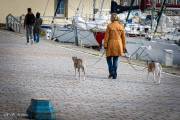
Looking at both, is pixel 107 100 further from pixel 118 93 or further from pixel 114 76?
pixel 114 76

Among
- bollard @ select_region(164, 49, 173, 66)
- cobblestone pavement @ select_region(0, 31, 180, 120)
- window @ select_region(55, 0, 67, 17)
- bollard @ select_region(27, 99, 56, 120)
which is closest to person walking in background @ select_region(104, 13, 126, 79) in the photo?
cobblestone pavement @ select_region(0, 31, 180, 120)

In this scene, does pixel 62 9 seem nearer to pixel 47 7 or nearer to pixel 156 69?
pixel 47 7

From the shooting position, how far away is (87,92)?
16203mm

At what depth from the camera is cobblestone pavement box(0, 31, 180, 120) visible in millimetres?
13109

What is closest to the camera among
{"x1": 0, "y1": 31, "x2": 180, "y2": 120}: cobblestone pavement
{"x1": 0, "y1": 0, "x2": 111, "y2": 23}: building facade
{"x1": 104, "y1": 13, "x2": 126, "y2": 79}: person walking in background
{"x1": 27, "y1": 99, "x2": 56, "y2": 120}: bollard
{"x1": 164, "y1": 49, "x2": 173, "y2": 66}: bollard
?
{"x1": 27, "y1": 99, "x2": 56, "y2": 120}: bollard

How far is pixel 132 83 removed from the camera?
18.8m

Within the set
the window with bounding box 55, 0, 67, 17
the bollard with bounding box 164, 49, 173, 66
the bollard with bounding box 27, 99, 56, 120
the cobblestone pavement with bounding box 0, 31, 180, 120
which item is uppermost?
the window with bounding box 55, 0, 67, 17

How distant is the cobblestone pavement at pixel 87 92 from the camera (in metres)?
13.1

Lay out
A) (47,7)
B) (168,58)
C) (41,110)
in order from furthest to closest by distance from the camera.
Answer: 1. (47,7)
2. (168,58)
3. (41,110)

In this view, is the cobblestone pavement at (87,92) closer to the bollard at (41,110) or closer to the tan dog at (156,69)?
the tan dog at (156,69)

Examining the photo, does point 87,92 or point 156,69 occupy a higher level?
point 156,69

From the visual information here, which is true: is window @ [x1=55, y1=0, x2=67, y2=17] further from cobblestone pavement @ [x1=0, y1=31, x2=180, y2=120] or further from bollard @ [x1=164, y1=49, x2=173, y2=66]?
cobblestone pavement @ [x1=0, y1=31, x2=180, y2=120]

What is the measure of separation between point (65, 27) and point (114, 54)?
81.0 feet

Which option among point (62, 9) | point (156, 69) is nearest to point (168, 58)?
point (156, 69)
